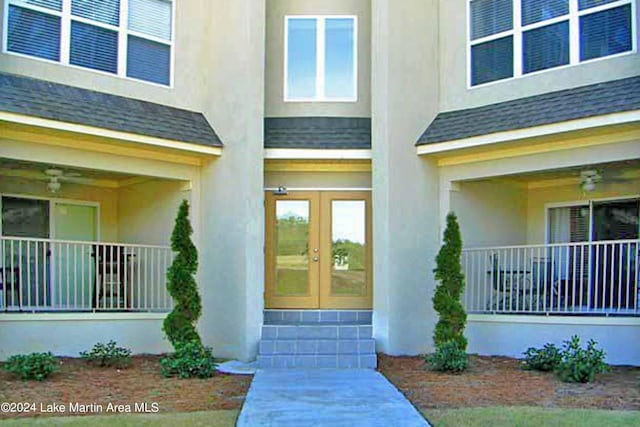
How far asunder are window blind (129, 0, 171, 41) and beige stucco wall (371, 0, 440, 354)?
3.78 meters

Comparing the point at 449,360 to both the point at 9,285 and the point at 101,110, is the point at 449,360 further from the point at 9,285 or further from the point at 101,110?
the point at 9,285

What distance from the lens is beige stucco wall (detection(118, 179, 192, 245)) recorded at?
13477 mm

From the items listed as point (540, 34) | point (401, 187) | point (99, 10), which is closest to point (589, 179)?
point (540, 34)

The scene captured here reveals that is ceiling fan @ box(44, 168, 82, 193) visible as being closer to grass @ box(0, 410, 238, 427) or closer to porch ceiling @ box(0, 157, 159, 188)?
porch ceiling @ box(0, 157, 159, 188)

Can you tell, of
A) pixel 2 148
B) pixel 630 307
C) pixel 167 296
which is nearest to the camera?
pixel 2 148

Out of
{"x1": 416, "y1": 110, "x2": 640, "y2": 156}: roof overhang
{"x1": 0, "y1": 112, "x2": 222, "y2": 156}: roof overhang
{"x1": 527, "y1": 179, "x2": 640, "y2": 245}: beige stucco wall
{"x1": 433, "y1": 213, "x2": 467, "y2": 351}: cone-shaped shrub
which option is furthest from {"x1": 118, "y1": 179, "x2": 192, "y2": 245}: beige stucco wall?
{"x1": 527, "y1": 179, "x2": 640, "y2": 245}: beige stucco wall

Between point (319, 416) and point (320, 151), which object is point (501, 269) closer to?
point (320, 151)

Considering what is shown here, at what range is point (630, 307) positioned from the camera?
1253cm

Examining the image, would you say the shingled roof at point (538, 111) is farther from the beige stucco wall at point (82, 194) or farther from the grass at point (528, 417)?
the beige stucco wall at point (82, 194)

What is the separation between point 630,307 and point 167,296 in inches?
332

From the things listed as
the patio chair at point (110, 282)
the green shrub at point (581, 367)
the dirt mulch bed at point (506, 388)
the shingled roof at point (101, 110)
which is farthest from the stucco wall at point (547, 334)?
the patio chair at point (110, 282)

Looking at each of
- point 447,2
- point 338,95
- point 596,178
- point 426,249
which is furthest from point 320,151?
point 596,178

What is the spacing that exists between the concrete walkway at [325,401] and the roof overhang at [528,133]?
13.7 feet

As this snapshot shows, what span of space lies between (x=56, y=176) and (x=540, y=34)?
8.93 metres
